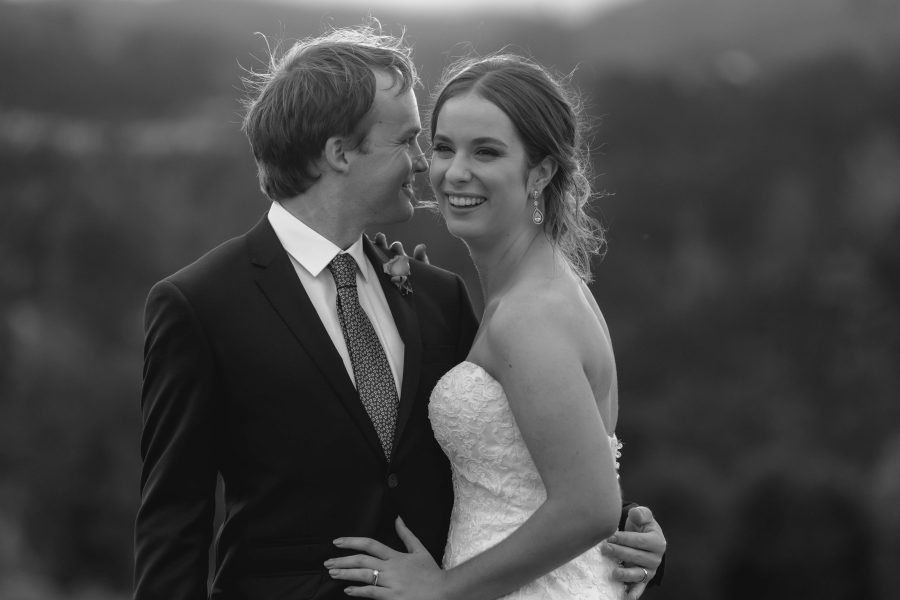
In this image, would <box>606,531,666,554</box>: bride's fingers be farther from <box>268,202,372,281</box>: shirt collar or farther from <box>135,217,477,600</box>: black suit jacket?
<box>268,202,372,281</box>: shirt collar

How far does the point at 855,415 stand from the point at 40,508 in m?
47.2

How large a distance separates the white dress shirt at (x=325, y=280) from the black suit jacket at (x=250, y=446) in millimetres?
121

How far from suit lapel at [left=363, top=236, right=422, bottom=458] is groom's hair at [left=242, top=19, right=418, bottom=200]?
1.48 feet

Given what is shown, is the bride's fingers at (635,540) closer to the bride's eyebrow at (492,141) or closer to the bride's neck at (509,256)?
the bride's neck at (509,256)

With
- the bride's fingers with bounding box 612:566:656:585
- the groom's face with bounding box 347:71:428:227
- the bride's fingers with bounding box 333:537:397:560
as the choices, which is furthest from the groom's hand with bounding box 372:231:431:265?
the bride's fingers with bounding box 612:566:656:585

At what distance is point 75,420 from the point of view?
218ft

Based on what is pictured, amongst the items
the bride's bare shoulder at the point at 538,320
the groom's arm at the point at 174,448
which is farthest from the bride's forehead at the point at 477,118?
the groom's arm at the point at 174,448

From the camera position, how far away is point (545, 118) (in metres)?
4.47

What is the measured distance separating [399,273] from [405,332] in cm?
29

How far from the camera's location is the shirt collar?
459 centimetres

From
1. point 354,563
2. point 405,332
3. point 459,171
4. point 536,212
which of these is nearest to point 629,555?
point 354,563

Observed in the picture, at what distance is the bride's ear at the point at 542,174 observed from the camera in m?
4.54

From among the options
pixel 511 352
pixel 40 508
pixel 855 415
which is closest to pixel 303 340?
pixel 511 352

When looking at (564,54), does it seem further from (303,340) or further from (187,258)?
(303,340)
